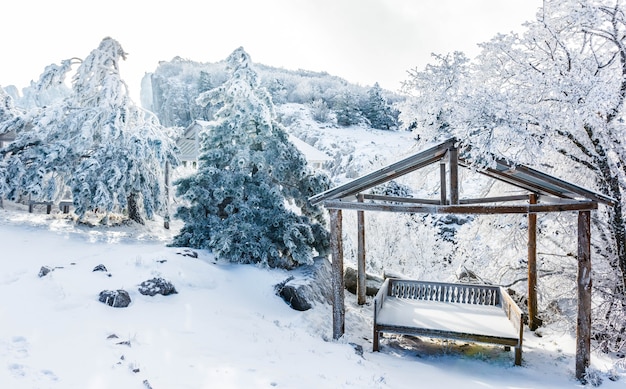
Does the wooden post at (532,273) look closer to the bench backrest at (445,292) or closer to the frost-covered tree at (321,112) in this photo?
the bench backrest at (445,292)

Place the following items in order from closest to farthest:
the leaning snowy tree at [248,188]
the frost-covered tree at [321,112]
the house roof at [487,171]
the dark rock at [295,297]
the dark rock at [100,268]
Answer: the house roof at [487,171]
the dark rock at [100,268]
the dark rock at [295,297]
the leaning snowy tree at [248,188]
the frost-covered tree at [321,112]

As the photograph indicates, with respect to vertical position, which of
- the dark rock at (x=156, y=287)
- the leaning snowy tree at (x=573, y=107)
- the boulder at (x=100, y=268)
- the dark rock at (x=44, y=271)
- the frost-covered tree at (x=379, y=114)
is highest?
the frost-covered tree at (x=379, y=114)

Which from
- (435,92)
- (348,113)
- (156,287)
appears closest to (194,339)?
(156,287)

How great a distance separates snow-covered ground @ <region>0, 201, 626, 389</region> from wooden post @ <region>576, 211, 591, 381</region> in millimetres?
402

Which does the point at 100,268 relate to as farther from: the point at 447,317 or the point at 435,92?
the point at 435,92

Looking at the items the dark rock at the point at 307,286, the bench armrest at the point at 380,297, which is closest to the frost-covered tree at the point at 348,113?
the dark rock at the point at 307,286

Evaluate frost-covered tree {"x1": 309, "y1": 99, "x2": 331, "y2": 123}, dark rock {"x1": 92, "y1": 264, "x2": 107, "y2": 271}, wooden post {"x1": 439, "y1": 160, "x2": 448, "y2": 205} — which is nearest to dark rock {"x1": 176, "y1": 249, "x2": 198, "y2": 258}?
dark rock {"x1": 92, "y1": 264, "x2": 107, "y2": 271}

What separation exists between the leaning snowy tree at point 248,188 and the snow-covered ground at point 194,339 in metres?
0.68

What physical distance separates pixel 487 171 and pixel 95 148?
12122 millimetres

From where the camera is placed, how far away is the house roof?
6852 mm

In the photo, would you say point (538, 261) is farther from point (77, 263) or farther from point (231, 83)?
point (77, 263)

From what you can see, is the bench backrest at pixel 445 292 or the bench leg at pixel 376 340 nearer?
the bench leg at pixel 376 340

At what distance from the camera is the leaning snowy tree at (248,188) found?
34.6 feet

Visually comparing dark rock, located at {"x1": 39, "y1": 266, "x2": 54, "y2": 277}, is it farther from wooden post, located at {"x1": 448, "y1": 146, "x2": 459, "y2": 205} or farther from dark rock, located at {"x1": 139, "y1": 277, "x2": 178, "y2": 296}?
wooden post, located at {"x1": 448, "y1": 146, "x2": 459, "y2": 205}
